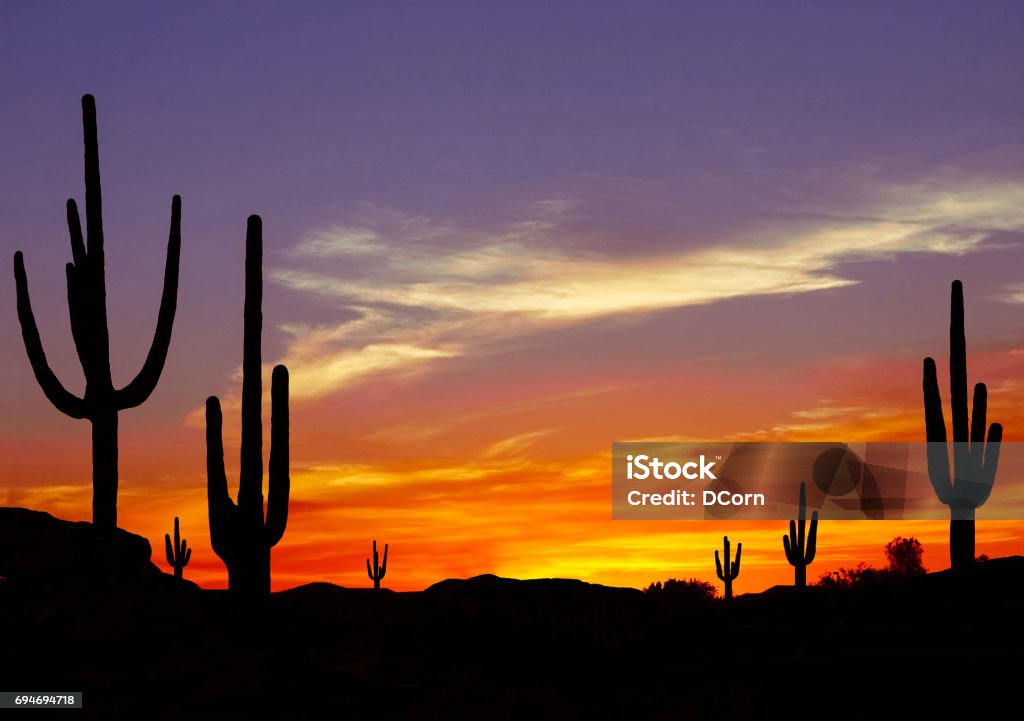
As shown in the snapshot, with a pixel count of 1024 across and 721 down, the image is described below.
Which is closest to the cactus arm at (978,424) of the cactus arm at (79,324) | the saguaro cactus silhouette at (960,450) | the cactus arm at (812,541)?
the saguaro cactus silhouette at (960,450)

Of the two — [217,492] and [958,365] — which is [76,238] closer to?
[217,492]

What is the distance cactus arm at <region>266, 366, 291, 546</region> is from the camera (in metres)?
18.9

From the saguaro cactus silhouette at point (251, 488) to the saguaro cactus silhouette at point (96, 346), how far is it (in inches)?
101

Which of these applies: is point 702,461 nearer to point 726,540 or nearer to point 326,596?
point 326,596

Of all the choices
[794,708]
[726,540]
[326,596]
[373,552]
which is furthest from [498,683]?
[373,552]

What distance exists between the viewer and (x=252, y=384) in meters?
19.2

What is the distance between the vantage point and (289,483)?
1923cm

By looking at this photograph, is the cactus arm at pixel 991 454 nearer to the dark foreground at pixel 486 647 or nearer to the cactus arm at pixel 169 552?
the dark foreground at pixel 486 647

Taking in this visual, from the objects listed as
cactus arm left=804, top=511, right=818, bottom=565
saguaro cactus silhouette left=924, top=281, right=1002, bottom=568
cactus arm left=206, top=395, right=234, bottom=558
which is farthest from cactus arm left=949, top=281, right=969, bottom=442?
cactus arm left=206, top=395, right=234, bottom=558

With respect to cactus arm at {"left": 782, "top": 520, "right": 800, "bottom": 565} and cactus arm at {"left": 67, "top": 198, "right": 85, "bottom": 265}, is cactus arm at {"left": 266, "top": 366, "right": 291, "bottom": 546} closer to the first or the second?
cactus arm at {"left": 67, "top": 198, "right": 85, "bottom": 265}

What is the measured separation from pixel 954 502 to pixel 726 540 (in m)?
19.8

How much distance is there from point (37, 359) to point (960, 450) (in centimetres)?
1760

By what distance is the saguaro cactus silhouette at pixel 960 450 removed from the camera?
24.8 meters

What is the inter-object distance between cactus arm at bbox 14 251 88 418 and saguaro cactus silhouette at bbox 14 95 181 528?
0.7 inches
